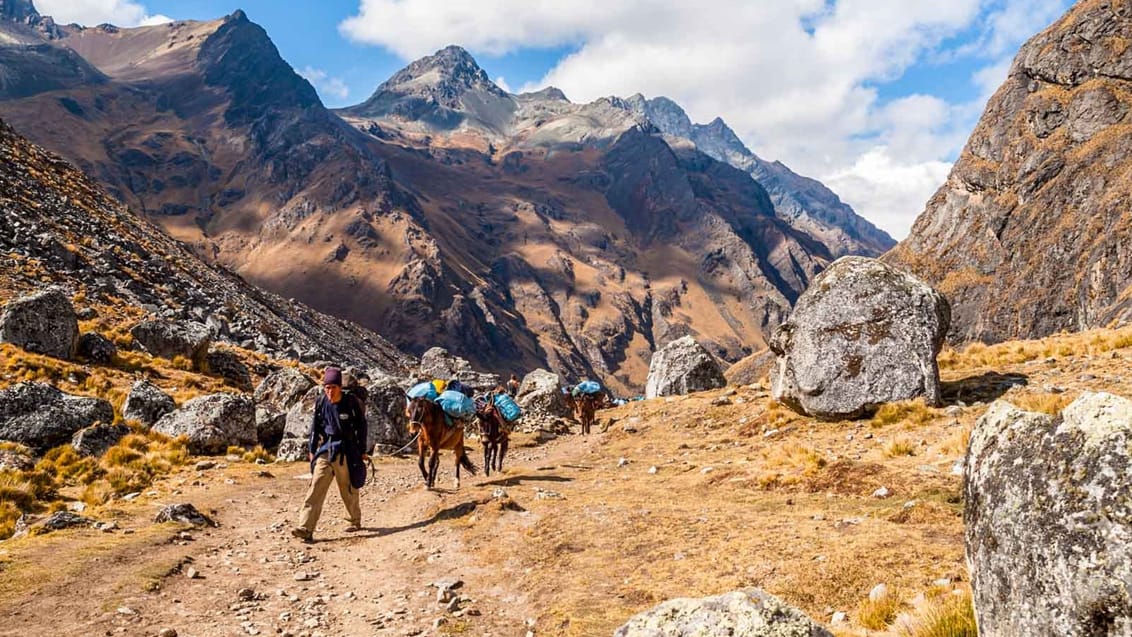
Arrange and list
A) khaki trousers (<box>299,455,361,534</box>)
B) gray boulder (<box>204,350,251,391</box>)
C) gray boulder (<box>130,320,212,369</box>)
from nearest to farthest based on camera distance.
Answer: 1. khaki trousers (<box>299,455,361,534</box>)
2. gray boulder (<box>130,320,212,369</box>)
3. gray boulder (<box>204,350,251,391</box>)

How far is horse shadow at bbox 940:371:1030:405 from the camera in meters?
18.1

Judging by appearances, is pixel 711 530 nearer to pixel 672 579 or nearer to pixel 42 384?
pixel 672 579

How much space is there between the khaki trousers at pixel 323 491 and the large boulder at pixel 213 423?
1090 centimetres

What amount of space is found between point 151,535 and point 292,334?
1850 inches

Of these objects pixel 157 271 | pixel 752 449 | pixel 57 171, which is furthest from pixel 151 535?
pixel 57 171

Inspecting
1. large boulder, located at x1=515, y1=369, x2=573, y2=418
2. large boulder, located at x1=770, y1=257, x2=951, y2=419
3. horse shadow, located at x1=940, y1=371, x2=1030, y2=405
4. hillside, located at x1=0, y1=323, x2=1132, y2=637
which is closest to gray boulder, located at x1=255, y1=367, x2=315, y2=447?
hillside, located at x1=0, y1=323, x2=1132, y2=637

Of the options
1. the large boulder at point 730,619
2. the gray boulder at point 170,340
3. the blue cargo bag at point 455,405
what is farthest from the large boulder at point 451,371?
the large boulder at point 730,619

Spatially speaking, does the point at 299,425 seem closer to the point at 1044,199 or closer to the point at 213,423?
the point at 213,423

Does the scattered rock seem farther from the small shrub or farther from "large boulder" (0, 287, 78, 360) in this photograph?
"large boulder" (0, 287, 78, 360)

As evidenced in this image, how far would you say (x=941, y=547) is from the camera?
8094 mm

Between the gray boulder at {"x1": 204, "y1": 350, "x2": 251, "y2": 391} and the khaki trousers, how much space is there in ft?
72.3

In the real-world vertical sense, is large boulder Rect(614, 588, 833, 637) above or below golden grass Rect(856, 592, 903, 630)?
above

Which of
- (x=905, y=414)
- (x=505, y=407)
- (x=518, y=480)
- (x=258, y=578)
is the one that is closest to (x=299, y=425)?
(x=505, y=407)

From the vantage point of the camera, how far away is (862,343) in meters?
19.5
